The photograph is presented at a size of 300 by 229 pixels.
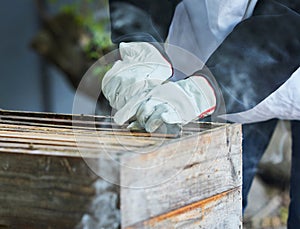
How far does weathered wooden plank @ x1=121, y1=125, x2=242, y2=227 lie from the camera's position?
4.65ft

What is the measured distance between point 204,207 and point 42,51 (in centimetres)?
387

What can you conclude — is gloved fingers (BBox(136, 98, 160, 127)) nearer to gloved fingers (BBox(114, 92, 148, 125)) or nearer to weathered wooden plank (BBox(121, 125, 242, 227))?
gloved fingers (BBox(114, 92, 148, 125))

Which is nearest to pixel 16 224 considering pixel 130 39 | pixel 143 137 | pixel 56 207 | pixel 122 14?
pixel 56 207

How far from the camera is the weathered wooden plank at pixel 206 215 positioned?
152 centimetres

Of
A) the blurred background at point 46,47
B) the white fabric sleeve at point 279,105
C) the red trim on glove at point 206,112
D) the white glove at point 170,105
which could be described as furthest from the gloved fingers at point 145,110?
the blurred background at point 46,47

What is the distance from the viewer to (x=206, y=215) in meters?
1.66

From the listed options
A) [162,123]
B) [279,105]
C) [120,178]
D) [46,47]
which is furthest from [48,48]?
[120,178]

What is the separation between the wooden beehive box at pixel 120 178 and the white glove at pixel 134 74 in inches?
5.1

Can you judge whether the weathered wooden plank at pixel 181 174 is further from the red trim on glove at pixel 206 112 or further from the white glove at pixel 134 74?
the white glove at pixel 134 74

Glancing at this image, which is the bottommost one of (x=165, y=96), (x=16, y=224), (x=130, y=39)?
(x=16, y=224)

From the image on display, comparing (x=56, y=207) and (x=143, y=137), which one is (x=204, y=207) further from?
(x=56, y=207)

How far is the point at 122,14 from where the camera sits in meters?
2.50

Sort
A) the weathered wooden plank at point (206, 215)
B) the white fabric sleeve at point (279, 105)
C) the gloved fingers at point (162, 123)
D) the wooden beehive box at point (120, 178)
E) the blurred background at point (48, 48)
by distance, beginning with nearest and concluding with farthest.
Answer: the wooden beehive box at point (120, 178) → the weathered wooden plank at point (206, 215) → the gloved fingers at point (162, 123) → the white fabric sleeve at point (279, 105) → the blurred background at point (48, 48)

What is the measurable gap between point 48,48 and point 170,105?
3800 millimetres
